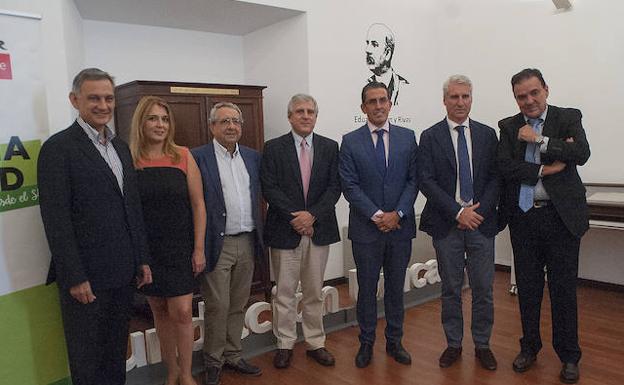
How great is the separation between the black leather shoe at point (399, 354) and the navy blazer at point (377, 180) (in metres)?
0.72

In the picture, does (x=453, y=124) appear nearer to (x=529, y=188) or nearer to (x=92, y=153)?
(x=529, y=188)

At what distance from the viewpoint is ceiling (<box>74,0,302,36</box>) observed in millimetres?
4132

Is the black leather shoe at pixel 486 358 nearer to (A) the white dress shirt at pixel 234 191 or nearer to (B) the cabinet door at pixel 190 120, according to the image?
(A) the white dress shirt at pixel 234 191

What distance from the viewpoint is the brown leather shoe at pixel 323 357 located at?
122 inches

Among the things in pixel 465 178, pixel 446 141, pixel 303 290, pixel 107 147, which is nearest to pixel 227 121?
pixel 107 147

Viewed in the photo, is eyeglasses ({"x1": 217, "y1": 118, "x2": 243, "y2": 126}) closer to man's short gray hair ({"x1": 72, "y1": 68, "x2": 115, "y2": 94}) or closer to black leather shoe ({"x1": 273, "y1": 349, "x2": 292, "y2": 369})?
man's short gray hair ({"x1": 72, "y1": 68, "x2": 115, "y2": 94})

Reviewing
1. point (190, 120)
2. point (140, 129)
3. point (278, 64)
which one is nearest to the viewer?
point (140, 129)

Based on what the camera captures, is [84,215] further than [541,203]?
No

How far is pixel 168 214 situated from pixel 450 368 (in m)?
1.91

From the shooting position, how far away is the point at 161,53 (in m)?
4.82

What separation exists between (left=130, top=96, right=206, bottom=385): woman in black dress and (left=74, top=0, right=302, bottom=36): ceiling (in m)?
2.04

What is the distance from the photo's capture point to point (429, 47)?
19.0ft

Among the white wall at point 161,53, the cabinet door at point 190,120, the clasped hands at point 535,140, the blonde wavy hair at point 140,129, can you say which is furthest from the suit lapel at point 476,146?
the white wall at point 161,53

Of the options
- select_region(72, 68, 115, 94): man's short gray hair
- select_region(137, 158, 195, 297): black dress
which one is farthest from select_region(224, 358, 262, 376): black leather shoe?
select_region(72, 68, 115, 94): man's short gray hair
